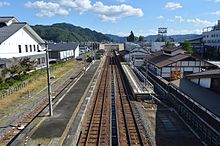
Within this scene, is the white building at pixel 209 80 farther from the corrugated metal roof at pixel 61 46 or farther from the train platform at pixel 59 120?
the corrugated metal roof at pixel 61 46

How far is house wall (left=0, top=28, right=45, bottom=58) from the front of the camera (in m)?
29.0

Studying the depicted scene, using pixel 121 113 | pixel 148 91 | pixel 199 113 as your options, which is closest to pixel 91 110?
pixel 121 113

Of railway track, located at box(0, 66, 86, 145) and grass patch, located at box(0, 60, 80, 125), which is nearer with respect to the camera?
railway track, located at box(0, 66, 86, 145)

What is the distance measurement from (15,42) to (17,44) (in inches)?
23.8

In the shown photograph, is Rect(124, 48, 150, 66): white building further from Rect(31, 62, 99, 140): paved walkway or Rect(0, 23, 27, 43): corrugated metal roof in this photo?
Rect(31, 62, 99, 140): paved walkway

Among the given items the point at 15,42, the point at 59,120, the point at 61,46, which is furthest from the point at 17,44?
the point at 61,46

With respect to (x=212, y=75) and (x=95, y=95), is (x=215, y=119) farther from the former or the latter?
(x=95, y=95)

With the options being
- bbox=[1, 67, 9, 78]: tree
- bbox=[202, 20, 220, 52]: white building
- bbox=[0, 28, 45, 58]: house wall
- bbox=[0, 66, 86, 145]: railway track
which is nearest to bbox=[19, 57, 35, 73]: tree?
bbox=[0, 28, 45, 58]: house wall

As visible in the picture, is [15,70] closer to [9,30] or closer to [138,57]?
[9,30]

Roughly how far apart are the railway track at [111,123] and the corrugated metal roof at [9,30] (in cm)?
1444

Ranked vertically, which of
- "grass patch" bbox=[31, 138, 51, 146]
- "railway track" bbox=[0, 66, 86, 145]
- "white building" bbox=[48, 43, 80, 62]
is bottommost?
"railway track" bbox=[0, 66, 86, 145]

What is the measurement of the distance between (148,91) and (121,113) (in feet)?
19.8

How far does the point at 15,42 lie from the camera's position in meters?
31.6

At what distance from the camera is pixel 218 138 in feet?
41.4
